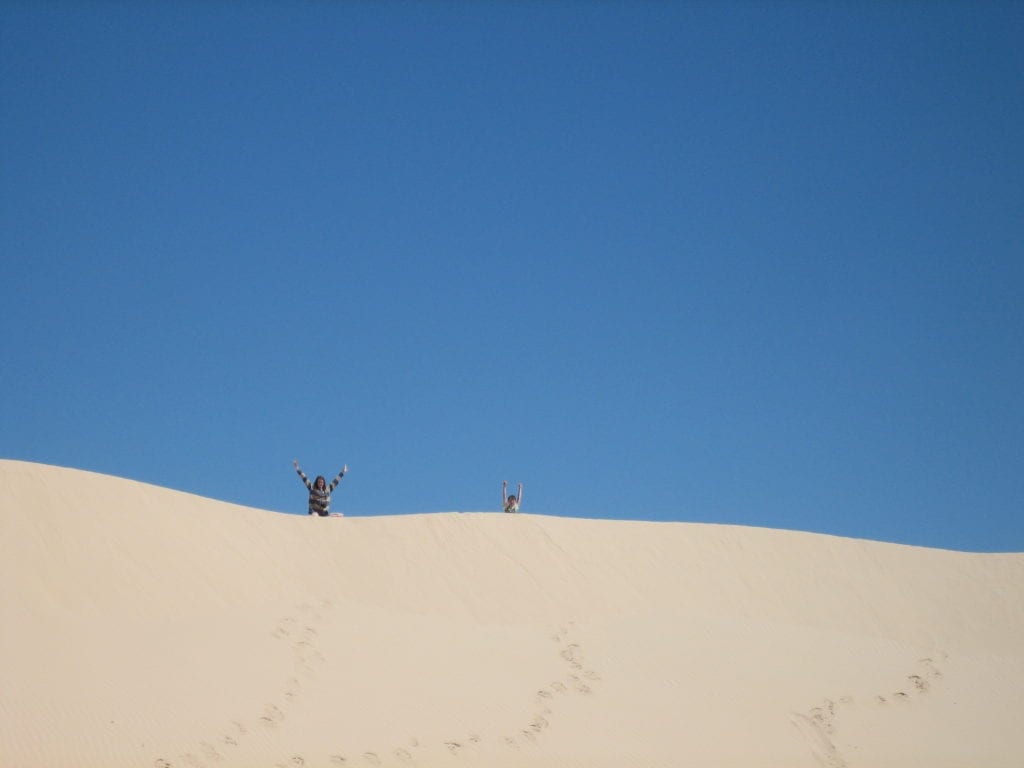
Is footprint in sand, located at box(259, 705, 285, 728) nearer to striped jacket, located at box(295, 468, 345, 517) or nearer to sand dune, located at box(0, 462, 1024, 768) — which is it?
sand dune, located at box(0, 462, 1024, 768)

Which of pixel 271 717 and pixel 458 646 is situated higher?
pixel 458 646

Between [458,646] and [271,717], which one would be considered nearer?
[271,717]

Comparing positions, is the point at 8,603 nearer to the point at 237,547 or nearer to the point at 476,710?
the point at 237,547

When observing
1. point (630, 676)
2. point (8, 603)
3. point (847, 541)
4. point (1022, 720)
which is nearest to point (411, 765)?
point (630, 676)

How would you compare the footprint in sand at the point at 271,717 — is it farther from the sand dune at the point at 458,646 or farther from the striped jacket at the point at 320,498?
the striped jacket at the point at 320,498

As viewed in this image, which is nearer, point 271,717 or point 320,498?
point 271,717

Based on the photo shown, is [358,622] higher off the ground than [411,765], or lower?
higher

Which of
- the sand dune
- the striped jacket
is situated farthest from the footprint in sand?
the striped jacket

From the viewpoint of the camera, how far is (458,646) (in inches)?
765

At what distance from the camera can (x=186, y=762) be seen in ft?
49.6

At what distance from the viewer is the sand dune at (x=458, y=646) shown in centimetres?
1634

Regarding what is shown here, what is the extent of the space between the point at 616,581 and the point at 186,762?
9455mm

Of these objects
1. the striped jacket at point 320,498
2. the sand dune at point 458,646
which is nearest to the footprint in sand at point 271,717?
the sand dune at point 458,646

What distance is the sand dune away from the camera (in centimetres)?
1634
